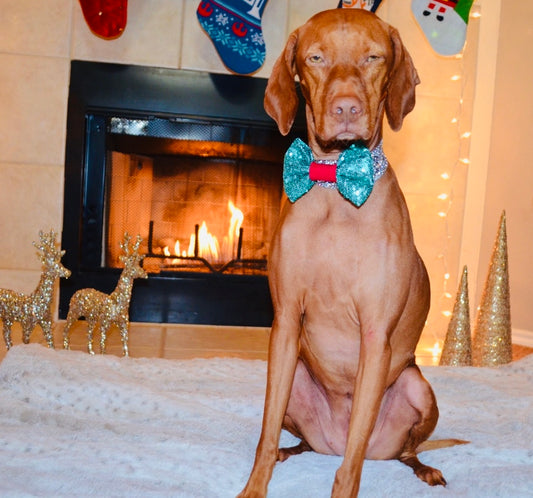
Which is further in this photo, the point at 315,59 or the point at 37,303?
the point at 37,303

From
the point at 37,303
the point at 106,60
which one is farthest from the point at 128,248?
the point at 106,60

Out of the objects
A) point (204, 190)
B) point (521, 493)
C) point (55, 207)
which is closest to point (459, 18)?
point (204, 190)

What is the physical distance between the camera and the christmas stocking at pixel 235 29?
332cm

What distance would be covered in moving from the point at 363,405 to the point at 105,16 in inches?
101

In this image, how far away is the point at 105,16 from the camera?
3266 mm

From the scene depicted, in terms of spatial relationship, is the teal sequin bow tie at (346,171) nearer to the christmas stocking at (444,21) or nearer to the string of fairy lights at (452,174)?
the christmas stocking at (444,21)

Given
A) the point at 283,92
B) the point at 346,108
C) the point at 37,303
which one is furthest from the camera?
the point at 37,303

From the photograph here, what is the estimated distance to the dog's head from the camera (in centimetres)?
128

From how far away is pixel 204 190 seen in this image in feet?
12.1

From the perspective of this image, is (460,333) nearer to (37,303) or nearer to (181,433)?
(181,433)

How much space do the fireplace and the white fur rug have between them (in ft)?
4.28

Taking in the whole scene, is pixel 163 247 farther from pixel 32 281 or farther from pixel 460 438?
pixel 460 438

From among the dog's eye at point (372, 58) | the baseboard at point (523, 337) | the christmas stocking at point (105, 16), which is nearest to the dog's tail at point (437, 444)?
the dog's eye at point (372, 58)

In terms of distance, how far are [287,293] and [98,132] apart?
232 centimetres
